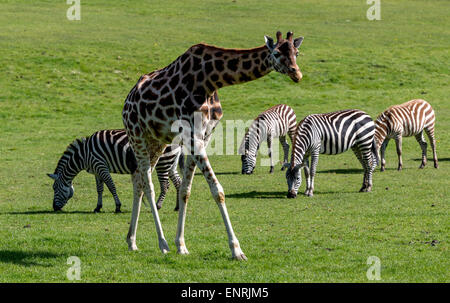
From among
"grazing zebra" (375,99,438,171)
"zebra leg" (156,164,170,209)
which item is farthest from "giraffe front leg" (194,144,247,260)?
"grazing zebra" (375,99,438,171)

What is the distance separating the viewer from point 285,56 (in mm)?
9242

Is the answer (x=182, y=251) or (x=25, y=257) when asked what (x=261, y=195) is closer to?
(x=182, y=251)

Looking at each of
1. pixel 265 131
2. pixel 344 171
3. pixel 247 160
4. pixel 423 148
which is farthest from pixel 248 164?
pixel 423 148

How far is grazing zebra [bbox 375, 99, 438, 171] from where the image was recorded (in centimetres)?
2228

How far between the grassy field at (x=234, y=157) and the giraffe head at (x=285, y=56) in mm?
2883

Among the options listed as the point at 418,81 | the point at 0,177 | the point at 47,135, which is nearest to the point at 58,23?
the point at 47,135

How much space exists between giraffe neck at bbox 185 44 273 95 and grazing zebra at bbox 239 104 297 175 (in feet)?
39.4

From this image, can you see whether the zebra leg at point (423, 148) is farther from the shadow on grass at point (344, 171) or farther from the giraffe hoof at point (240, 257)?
the giraffe hoof at point (240, 257)

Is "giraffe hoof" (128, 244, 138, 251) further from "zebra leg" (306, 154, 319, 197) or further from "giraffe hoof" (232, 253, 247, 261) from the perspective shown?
"zebra leg" (306, 154, 319, 197)

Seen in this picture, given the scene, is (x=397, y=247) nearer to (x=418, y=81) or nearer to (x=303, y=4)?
(x=418, y=81)

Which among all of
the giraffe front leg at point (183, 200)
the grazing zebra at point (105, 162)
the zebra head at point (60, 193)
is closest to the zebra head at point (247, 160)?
the grazing zebra at point (105, 162)

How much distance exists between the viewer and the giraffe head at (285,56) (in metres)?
9.16

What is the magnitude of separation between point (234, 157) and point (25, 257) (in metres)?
15.7

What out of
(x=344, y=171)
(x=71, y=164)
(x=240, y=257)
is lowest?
(x=344, y=171)
